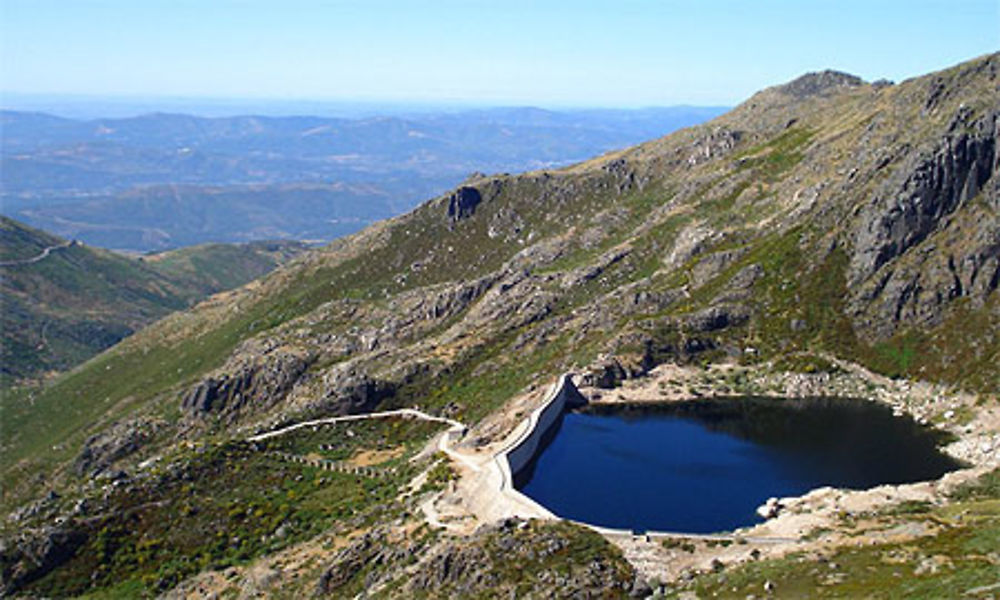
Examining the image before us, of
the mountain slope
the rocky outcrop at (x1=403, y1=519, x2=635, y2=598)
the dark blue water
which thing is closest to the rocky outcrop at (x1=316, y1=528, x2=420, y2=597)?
the rocky outcrop at (x1=403, y1=519, x2=635, y2=598)

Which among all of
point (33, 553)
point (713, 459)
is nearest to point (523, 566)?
point (713, 459)

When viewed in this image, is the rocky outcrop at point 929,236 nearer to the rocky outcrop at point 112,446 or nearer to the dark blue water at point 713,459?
the dark blue water at point 713,459

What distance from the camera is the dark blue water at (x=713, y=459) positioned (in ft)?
335

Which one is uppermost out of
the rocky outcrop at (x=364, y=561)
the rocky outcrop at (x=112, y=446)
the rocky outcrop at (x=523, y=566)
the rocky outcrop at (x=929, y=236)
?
the rocky outcrop at (x=929, y=236)

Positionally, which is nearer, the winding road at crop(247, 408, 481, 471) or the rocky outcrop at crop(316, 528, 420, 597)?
the rocky outcrop at crop(316, 528, 420, 597)

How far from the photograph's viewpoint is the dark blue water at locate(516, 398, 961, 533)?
335 feet

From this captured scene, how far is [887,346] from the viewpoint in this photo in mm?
139750

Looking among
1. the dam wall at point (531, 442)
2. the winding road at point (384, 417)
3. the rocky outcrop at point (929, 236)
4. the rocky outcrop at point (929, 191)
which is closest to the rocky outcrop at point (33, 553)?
the winding road at point (384, 417)

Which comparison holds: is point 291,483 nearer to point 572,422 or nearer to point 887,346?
point 572,422

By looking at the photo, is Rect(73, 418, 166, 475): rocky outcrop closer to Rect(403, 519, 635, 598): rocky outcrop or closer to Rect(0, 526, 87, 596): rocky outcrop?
Rect(0, 526, 87, 596): rocky outcrop

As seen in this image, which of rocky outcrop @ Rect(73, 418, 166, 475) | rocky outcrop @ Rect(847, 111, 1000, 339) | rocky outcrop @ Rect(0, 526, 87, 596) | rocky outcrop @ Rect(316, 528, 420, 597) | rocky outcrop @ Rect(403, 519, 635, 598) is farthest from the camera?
rocky outcrop @ Rect(73, 418, 166, 475)

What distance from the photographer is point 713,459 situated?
118500mm

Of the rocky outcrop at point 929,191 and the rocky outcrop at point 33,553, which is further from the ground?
the rocky outcrop at point 929,191

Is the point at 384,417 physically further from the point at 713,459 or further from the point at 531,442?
the point at 713,459
